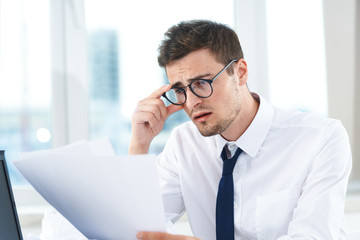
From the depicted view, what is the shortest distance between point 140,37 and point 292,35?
0.89 meters

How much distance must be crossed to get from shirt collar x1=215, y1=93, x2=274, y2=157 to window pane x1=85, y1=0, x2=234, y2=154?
0.95 metres

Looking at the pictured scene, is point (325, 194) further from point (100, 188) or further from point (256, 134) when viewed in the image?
point (100, 188)

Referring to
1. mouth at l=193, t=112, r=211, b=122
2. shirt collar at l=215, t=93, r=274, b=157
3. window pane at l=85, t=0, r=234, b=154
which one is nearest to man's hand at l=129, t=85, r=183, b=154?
mouth at l=193, t=112, r=211, b=122

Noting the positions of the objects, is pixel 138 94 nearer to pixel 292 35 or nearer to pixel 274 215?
pixel 292 35

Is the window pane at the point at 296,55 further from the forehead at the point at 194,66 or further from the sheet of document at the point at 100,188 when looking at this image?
the sheet of document at the point at 100,188

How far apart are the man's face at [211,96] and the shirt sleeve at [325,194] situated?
338 mm

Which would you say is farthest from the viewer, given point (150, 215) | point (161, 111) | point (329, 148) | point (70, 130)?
point (70, 130)

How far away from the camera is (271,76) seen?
243cm

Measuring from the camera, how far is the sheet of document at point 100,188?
75 cm

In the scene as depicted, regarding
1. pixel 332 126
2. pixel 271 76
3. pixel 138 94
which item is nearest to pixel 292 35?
pixel 271 76

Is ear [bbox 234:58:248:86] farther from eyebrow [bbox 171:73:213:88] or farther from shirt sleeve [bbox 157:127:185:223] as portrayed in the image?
shirt sleeve [bbox 157:127:185:223]

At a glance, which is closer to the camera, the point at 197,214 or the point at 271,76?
the point at 197,214

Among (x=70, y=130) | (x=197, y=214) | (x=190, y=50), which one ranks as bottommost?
(x=197, y=214)

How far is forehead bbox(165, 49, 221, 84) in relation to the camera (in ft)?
4.60
